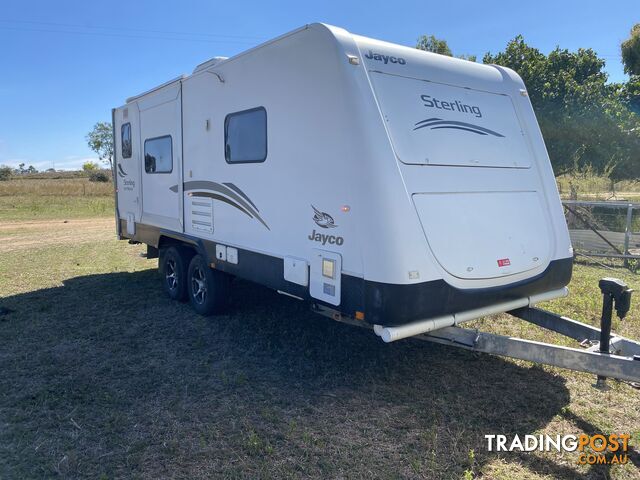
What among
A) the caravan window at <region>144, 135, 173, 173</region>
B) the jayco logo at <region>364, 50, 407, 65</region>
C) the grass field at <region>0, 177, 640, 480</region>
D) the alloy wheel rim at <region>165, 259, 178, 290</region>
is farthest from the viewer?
the alloy wheel rim at <region>165, 259, 178, 290</region>

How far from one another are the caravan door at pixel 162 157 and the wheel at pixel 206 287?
0.60 metres

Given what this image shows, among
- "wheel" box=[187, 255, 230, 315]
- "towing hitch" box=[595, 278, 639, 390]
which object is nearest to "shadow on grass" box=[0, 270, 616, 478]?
"wheel" box=[187, 255, 230, 315]

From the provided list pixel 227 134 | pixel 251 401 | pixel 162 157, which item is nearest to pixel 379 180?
pixel 251 401

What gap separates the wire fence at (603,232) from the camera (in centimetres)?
912

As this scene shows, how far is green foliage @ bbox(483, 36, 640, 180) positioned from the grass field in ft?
39.9

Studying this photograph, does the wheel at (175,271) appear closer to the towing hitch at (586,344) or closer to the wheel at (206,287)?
the wheel at (206,287)

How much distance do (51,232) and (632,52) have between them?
2061 centimetres

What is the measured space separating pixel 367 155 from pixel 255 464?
2194mm

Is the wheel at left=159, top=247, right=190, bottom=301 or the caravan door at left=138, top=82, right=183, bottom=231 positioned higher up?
the caravan door at left=138, top=82, right=183, bottom=231

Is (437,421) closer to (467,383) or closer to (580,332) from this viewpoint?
(467,383)

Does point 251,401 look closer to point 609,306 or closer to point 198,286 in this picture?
point 198,286

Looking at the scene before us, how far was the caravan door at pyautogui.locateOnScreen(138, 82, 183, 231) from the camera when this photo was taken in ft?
20.3

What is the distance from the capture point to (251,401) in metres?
3.95

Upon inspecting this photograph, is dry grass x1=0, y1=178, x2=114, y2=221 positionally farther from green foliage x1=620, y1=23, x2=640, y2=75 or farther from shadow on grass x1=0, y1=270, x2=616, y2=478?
green foliage x1=620, y1=23, x2=640, y2=75
